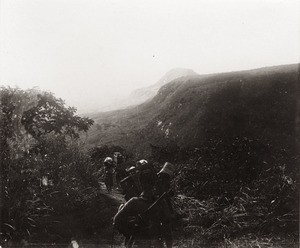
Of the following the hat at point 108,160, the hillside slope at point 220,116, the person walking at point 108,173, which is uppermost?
the hillside slope at point 220,116

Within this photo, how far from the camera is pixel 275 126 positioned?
45.2 feet

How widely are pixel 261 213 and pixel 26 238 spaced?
6.26 meters

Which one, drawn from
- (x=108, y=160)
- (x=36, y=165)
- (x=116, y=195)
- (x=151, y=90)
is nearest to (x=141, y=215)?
(x=36, y=165)

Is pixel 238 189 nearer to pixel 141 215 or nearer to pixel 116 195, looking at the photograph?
pixel 141 215

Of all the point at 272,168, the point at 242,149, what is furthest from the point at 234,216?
the point at 242,149

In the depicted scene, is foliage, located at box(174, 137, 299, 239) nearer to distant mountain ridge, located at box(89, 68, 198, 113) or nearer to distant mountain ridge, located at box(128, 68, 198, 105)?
distant mountain ridge, located at box(89, 68, 198, 113)

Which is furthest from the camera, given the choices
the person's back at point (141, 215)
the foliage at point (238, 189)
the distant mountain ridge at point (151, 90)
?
the distant mountain ridge at point (151, 90)

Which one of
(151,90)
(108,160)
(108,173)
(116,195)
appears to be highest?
(151,90)

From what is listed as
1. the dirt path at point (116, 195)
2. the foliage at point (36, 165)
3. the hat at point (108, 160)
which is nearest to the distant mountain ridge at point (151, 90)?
the dirt path at point (116, 195)

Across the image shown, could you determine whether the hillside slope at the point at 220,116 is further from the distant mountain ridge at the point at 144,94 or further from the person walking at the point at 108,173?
the distant mountain ridge at the point at 144,94

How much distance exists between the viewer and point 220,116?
15.6m

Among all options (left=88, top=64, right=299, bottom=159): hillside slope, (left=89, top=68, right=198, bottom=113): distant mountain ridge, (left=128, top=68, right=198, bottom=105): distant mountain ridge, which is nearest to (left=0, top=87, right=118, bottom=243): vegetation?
(left=88, top=64, right=299, bottom=159): hillside slope

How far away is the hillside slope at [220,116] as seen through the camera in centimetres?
1411

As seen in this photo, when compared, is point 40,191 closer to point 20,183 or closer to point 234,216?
point 20,183
